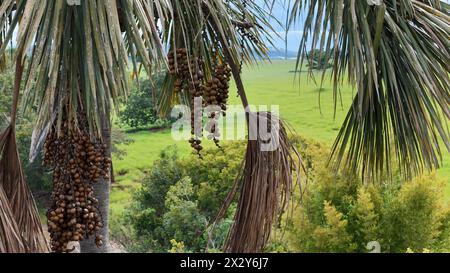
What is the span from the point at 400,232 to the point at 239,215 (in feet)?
16.9

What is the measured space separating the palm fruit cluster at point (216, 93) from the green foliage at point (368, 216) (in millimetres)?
4350

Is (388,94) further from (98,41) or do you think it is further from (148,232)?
(148,232)

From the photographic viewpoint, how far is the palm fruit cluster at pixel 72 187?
1633 millimetres

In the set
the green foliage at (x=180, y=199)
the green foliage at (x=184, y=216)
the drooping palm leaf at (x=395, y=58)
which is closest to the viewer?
the drooping palm leaf at (x=395, y=58)

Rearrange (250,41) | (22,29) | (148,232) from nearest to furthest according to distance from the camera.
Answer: (22,29)
(250,41)
(148,232)

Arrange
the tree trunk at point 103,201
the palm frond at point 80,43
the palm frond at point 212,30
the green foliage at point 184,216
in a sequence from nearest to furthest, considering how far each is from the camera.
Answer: the palm frond at point 80,43, the palm frond at point 212,30, the tree trunk at point 103,201, the green foliage at point 184,216

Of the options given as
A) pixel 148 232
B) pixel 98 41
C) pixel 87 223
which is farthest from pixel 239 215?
pixel 148 232

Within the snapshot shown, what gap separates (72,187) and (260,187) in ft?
1.69

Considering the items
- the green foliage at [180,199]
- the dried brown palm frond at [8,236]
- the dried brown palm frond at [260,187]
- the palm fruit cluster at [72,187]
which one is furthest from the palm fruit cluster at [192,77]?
the green foliage at [180,199]

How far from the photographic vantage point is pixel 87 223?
1671 mm

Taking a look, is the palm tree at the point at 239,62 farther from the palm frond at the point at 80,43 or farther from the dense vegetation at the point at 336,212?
the dense vegetation at the point at 336,212

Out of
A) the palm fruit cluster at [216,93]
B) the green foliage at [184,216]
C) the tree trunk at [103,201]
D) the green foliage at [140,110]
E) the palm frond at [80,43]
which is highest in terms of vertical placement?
the palm frond at [80,43]

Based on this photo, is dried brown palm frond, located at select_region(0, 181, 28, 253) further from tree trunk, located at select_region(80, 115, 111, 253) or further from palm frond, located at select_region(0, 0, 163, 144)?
tree trunk, located at select_region(80, 115, 111, 253)

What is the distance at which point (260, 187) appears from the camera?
1854 mm
